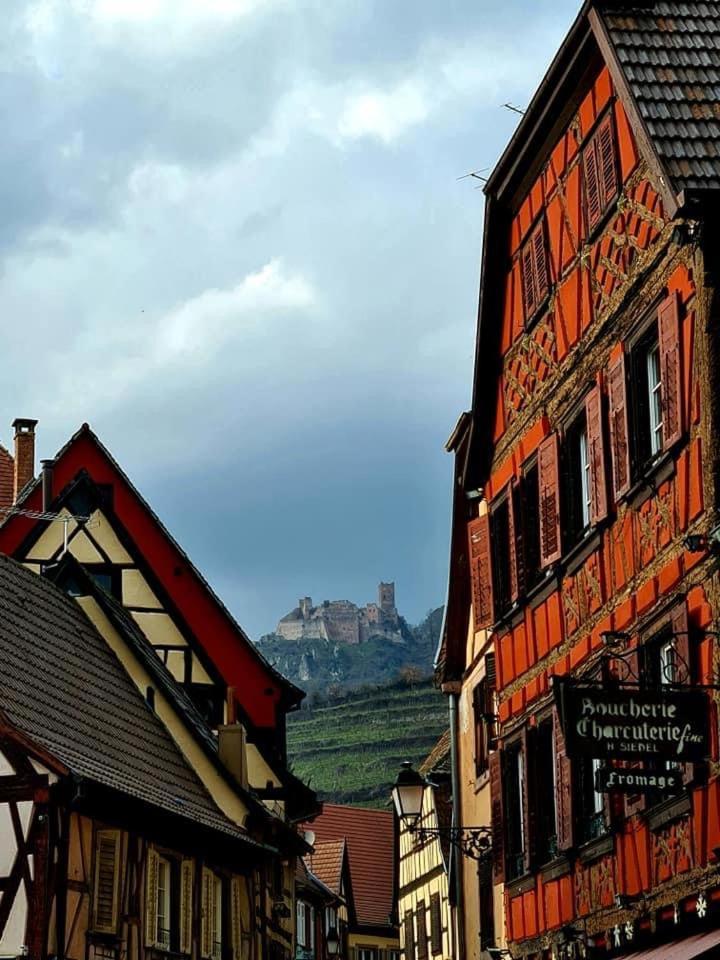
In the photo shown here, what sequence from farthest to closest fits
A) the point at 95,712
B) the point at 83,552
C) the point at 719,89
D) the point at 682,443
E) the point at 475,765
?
the point at 83,552 < the point at 475,765 < the point at 95,712 < the point at 719,89 < the point at 682,443

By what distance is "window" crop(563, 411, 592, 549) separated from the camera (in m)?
20.1

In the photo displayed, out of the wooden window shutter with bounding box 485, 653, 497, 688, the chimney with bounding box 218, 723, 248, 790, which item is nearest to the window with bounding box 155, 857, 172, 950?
the chimney with bounding box 218, 723, 248, 790

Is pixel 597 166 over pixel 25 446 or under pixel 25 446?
under

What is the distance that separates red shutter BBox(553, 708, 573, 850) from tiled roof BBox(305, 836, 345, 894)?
1597 inches

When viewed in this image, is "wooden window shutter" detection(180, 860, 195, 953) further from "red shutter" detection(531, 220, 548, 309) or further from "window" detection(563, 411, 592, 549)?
"red shutter" detection(531, 220, 548, 309)

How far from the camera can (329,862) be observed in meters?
61.9

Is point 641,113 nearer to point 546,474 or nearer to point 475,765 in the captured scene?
point 546,474

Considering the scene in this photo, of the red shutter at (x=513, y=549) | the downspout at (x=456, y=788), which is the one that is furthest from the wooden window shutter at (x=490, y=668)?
the red shutter at (x=513, y=549)

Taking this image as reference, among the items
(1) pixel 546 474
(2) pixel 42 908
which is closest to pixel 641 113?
(1) pixel 546 474

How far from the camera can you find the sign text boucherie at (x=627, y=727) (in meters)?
14.9

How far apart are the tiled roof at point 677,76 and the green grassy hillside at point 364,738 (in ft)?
362

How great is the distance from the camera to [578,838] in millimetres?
19688

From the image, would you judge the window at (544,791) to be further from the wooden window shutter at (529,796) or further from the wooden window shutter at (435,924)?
the wooden window shutter at (435,924)

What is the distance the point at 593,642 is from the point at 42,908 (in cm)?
710
